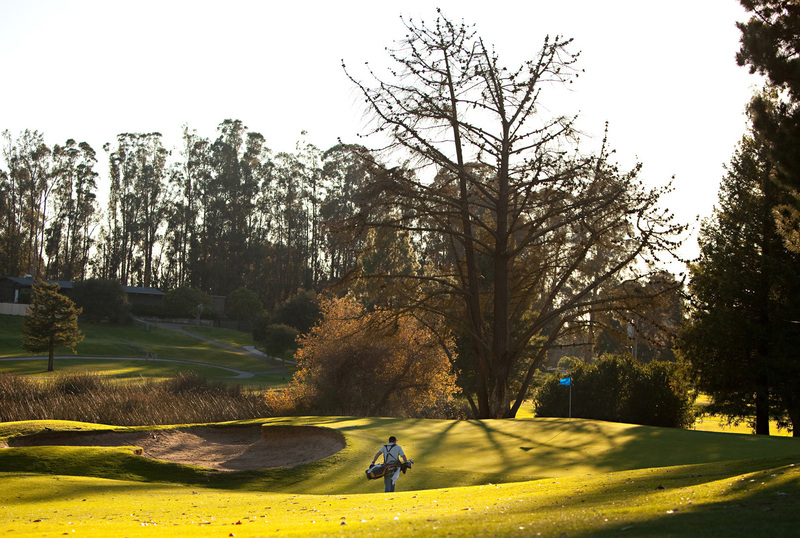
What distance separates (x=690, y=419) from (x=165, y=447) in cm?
1978

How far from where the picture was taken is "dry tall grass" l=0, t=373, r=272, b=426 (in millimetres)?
21359

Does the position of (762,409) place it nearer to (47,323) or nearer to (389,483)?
(389,483)

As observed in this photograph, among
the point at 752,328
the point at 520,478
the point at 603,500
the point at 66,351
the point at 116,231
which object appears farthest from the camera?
the point at 116,231

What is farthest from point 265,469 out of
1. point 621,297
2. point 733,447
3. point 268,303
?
point 268,303

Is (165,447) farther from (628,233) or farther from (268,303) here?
(268,303)

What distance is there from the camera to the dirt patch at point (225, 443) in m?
15.1

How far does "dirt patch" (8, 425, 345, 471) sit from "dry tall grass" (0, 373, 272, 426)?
503cm

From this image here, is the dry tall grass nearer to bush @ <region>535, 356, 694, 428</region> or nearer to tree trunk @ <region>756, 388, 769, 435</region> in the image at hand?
bush @ <region>535, 356, 694, 428</region>

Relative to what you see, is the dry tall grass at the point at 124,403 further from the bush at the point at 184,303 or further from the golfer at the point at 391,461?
the bush at the point at 184,303

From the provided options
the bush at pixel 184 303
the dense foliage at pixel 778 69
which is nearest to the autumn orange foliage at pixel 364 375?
the dense foliage at pixel 778 69

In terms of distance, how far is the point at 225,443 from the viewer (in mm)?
17312

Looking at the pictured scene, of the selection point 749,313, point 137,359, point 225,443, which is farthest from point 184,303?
point 749,313

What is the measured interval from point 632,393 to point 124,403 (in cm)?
1882

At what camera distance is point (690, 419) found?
25.8 metres
